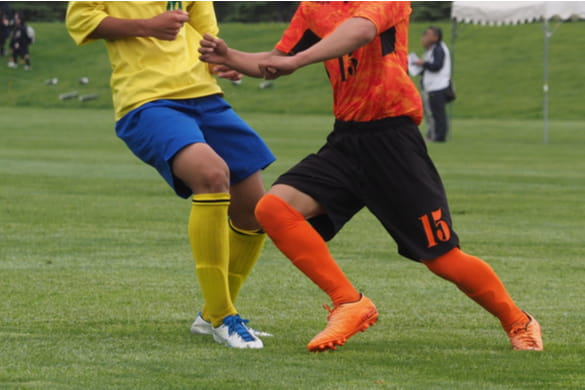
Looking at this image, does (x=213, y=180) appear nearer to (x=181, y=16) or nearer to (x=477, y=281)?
(x=181, y=16)

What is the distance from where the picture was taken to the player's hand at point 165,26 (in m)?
5.90

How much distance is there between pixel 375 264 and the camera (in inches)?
344

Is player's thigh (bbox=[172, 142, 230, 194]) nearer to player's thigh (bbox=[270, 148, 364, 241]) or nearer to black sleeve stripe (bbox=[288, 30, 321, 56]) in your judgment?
player's thigh (bbox=[270, 148, 364, 241])

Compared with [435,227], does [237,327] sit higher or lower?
lower

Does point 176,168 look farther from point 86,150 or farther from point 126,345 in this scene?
point 86,150

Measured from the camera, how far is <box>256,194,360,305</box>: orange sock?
18.4 feet

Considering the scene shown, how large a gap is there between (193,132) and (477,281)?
136cm

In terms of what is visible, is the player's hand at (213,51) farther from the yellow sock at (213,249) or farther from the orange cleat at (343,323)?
the orange cleat at (343,323)

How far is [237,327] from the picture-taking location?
5699mm

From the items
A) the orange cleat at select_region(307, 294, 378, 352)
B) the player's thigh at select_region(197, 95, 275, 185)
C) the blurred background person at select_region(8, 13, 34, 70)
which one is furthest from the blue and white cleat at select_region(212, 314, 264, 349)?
the blurred background person at select_region(8, 13, 34, 70)

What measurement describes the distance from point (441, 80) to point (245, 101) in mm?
20254

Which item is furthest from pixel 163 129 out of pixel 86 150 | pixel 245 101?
pixel 245 101


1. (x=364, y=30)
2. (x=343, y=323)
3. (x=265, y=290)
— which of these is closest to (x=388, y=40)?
(x=364, y=30)

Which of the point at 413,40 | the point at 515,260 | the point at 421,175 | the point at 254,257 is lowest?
the point at 413,40
